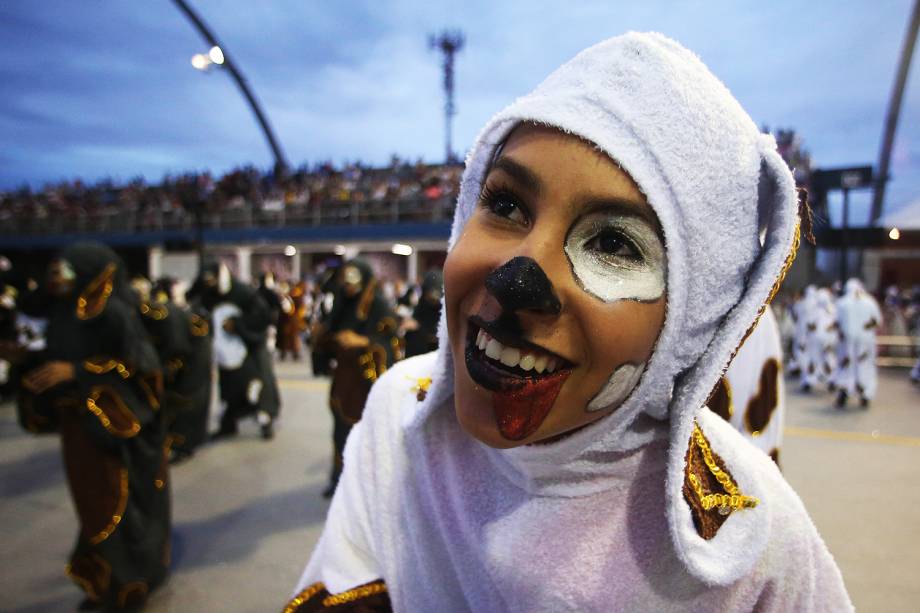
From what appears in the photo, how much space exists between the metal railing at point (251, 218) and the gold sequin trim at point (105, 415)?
1316 centimetres

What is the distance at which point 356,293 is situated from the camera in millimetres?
4348

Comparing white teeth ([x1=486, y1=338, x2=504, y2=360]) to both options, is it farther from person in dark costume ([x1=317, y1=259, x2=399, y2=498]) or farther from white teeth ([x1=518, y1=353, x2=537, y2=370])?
person in dark costume ([x1=317, y1=259, x2=399, y2=498])

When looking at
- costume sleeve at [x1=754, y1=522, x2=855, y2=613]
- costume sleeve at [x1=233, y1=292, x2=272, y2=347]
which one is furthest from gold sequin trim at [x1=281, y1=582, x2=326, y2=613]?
costume sleeve at [x1=233, y1=292, x2=272, y2=347]

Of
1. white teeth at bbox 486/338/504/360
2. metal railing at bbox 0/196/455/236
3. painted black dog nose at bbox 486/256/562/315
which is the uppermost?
metal railing at bbox 0/196/455/236

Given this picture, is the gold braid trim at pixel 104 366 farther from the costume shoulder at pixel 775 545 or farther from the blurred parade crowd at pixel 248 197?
the blurred parade crowd at pixel 248 197

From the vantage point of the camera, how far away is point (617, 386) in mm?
763

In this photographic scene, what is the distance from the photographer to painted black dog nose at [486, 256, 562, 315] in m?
0.69

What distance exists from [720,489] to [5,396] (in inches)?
359

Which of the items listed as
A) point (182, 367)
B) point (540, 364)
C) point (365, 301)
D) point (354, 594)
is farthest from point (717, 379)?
point (182, 367)

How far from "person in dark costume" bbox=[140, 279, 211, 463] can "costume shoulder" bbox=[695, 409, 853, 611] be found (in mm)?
4248

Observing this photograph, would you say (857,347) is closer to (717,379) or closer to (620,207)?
(717,379)

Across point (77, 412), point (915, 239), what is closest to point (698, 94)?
point (77, 412)

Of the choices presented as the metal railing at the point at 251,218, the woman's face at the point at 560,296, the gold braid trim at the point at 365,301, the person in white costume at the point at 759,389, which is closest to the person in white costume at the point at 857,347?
the person in white costume at the point at 759,389

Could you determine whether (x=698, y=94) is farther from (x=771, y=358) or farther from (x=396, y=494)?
(x=771, y=358)
